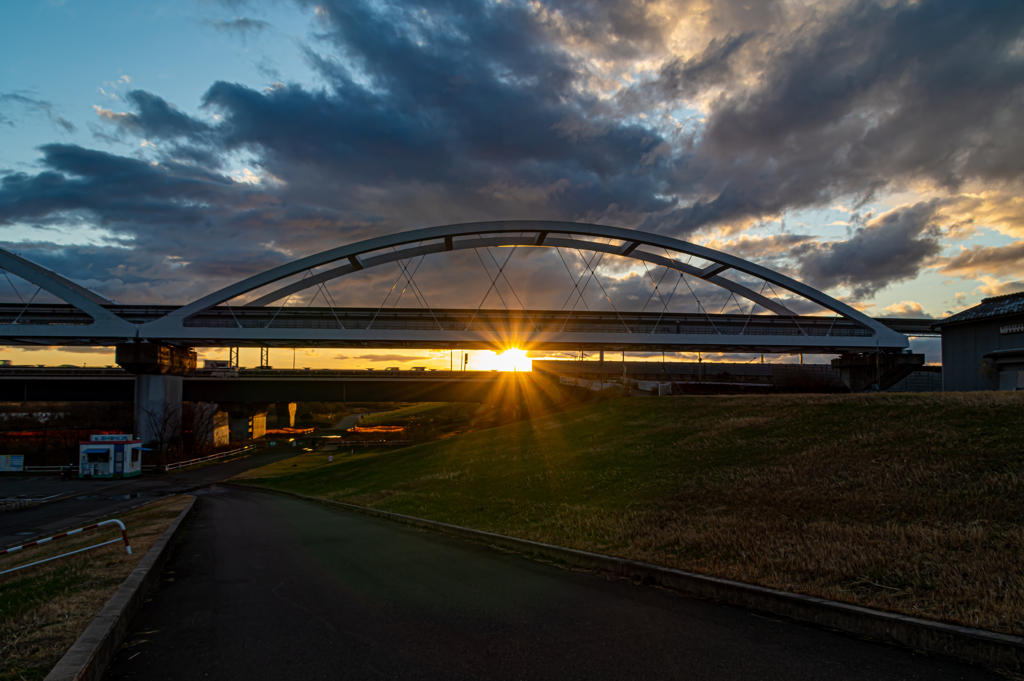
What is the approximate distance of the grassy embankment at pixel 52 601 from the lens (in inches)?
218

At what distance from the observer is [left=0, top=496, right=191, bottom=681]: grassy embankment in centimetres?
554

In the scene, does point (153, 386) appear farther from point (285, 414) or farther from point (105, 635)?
point (105, 635)

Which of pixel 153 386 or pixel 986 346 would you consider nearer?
pixel 986 346

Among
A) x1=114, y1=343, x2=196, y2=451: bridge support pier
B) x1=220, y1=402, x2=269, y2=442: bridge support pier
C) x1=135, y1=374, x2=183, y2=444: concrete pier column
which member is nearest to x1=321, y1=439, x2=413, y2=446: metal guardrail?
x1=220, y1=402, x2=269, y2=442: bridge support pier

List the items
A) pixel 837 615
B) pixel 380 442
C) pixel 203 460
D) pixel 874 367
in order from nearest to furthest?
1. pixel 837 615
2. pixel 874 367
3. pixel 203 460
4. pixel 380 442

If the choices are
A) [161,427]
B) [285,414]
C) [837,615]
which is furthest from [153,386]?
[837,615]

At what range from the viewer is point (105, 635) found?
19.2ft

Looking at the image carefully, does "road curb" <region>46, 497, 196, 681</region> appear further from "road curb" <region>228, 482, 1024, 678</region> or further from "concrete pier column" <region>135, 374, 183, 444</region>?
"concrete pier column" <region>135, 374, 183, 444</region>

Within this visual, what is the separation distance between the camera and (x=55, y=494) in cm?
3547

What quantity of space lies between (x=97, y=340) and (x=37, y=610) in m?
61.2

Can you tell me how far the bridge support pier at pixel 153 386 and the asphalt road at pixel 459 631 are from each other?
5255cm

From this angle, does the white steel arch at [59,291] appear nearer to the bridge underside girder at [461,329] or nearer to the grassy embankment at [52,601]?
the bridge underside girder at [461,329]

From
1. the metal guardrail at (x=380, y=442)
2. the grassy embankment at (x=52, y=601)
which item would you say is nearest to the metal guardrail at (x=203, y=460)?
the metal guardrail at (x=380, y=442)

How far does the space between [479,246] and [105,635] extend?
4739 centimetres
